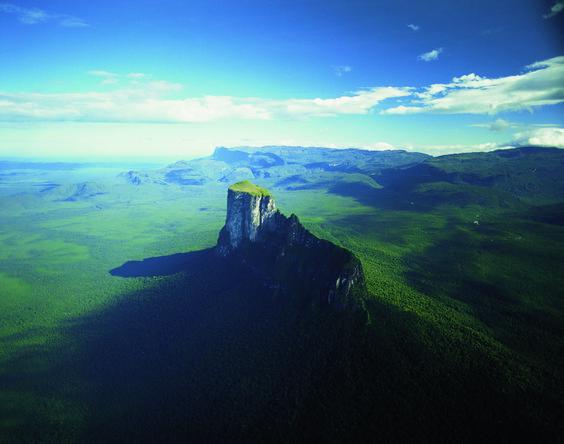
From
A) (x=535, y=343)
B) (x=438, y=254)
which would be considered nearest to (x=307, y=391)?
(x=535, y=343)

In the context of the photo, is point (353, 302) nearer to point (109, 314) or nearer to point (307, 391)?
point (307, 391)

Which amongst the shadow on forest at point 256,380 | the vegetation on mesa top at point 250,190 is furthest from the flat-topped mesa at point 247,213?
the shadow on forest at point 256,380

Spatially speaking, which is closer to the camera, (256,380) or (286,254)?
(256,380)

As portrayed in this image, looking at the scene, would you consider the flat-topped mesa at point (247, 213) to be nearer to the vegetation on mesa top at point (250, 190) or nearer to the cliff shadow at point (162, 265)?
the vegetation on mesa top at point (250, 190)

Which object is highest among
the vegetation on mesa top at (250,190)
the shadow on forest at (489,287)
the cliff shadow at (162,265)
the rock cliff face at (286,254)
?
the vegetation on mesa top at (250,190)

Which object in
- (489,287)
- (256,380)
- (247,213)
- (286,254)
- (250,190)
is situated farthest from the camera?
(250,190)

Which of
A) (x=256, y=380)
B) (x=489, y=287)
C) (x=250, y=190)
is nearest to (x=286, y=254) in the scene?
(x=250, y=190)

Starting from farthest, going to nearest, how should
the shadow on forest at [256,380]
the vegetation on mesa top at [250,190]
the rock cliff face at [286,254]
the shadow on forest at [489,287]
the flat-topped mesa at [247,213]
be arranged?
1. the vegetation on mesa top at [250,190]
2. the flat-topped mesa at [247,213]
3. the rock cliff face at [286,254]
4. the shadow on forest at [489,287]
5. the shadow on forest at [256,380]

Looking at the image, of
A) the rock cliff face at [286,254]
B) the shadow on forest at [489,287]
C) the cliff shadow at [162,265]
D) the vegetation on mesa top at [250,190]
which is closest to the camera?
the shadow on forest at [489,287]

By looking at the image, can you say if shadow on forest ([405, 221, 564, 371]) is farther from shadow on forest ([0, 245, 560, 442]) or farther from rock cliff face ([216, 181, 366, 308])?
rock cliff face ([216, 181, 366, 308])

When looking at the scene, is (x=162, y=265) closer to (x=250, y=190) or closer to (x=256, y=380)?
(x=250, y=190)
